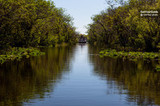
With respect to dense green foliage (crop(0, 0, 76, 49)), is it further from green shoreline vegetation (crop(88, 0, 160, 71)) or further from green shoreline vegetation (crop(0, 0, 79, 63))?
green shoreline vegetation (crop(88, 0, 160, 71))

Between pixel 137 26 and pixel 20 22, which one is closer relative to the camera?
pixel 20 22

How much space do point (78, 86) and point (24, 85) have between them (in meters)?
2.78

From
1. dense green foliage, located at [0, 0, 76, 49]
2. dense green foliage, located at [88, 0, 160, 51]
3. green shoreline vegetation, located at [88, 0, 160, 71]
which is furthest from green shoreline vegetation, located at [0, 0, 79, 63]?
dense green foliage, located at [88, 0, 160, 51]

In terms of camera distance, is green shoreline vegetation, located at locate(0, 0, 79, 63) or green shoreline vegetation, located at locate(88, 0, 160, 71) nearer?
green shoreline vegetation, located at locate(0, 0, 79, 63)

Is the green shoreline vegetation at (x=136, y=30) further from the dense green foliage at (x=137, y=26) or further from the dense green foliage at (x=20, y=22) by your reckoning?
the dense green foliage at (x=20, y=22)

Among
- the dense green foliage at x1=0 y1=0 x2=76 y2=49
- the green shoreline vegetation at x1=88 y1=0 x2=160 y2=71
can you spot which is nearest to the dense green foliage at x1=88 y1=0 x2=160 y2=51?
the green shoreline vegetation at x1=88 y1=0 x2=160 y2=71

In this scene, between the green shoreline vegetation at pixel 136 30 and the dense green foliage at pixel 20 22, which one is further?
the green shoreline vegetation at pixel 136 30

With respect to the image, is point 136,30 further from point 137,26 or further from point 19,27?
point 19,27

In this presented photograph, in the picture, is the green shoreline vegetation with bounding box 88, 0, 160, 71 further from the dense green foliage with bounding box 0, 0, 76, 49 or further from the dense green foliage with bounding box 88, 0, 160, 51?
the dense green foliage with bounding box 0, 0, 76, 49

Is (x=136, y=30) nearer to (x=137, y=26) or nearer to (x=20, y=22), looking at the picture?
(x=137, y=26)

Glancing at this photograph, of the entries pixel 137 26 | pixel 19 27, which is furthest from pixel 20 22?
pixel 137 26

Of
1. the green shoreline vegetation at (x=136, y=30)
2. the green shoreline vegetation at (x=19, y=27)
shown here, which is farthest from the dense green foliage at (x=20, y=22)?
the green shoreline vegetation at (x=136, y=30)

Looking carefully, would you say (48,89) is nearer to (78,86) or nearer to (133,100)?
(78,86)

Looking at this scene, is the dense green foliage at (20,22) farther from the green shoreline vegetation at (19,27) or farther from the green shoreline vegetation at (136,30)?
the green shoreline vegetation at (136,30)
